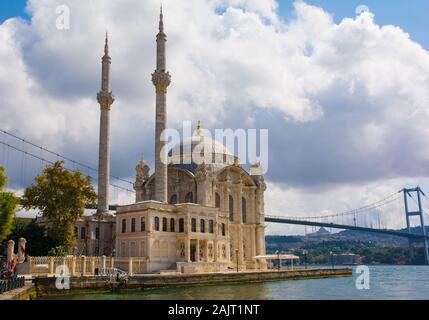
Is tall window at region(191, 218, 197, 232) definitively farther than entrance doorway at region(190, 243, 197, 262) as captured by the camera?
No

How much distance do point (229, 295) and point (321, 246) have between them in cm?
14162

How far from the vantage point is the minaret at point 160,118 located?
1737 inches

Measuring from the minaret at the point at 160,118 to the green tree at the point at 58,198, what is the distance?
25.7 feet

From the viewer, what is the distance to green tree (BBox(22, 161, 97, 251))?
38188 mm

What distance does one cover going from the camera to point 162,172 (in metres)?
44.6

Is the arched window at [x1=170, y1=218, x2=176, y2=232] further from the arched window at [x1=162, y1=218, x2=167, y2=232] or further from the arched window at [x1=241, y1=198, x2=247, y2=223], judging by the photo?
the arched window at [x1=241, y1=198, x2=247, y2=223]

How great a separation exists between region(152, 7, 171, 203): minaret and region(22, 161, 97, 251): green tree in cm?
784

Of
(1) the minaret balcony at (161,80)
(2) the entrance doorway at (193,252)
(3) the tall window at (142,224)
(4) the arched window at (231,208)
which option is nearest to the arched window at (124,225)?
(3) the tall window at (142,224)

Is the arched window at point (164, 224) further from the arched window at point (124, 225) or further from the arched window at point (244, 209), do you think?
the arched window at point (244, 209)

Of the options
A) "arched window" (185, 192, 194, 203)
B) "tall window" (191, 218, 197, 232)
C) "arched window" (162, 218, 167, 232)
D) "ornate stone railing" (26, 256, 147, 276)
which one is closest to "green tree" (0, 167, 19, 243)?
"ornate stone railing" (26, 256, 147, 276)

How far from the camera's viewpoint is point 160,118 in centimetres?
4431

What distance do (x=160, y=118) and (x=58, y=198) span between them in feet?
37.4

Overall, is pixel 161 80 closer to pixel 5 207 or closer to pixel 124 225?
pixel 124 225
